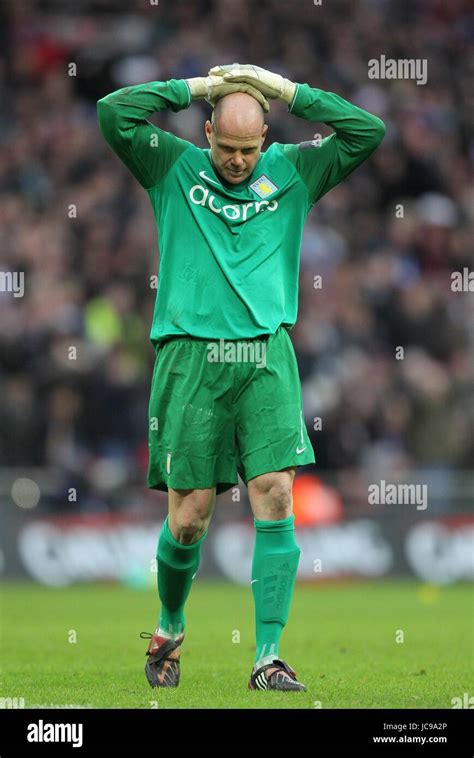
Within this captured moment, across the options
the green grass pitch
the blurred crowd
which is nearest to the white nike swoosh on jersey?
the green grass pitch

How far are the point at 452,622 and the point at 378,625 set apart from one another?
0.61 meters

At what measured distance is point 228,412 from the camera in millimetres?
6543

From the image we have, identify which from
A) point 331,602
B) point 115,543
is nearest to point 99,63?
point 115,543

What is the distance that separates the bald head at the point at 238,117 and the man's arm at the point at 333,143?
32 centimetres

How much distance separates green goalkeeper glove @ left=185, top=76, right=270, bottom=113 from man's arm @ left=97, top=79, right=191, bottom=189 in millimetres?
44

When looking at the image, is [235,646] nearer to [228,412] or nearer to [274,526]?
[274,526]

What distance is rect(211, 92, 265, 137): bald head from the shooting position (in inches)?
251

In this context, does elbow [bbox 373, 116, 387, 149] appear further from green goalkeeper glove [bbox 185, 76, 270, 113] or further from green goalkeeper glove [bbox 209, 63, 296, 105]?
green goalkeeper glove [bbox 185, 76, 270, 113]

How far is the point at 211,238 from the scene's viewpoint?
258 inches

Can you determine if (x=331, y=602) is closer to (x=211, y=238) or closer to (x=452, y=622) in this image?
(x=452, y=622)

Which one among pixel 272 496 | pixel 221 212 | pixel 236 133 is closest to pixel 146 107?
pixel 236 133

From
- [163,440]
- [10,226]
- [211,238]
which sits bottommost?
[163,440]

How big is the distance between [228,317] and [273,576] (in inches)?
47.1

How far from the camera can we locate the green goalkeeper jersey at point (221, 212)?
6512 mm
